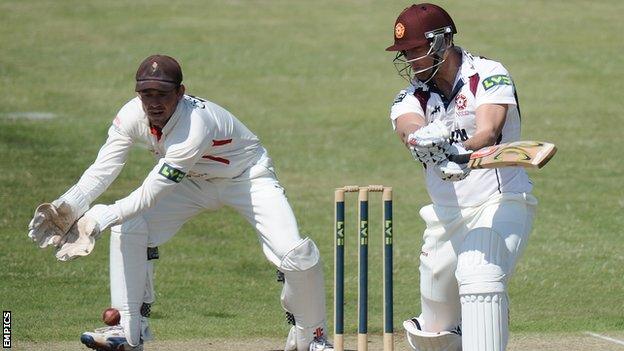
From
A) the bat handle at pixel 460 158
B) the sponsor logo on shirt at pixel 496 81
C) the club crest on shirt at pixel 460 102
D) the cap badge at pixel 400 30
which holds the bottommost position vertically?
the bat handle at pixel 460 158

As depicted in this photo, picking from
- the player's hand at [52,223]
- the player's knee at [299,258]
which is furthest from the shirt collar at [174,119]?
the player's knee at [299,258]

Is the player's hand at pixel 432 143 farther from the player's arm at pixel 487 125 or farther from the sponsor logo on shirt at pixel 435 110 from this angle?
the sponsor logo on shirt at pixel 435 110

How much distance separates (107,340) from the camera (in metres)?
7.04

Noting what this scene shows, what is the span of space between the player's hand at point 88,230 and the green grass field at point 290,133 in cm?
127

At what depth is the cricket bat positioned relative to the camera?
5547 mm

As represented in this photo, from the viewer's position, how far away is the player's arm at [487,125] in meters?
5.89

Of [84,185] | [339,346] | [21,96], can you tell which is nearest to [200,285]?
[84,185]

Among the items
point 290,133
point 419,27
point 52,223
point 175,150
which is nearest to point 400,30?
point 419,27

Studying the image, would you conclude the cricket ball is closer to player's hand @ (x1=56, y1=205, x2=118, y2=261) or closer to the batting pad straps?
player's hand @ (x1=56, y1=205, x2=118, y2=261)

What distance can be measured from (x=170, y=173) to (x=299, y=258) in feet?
→ 2.90

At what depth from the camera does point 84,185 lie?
278 inches

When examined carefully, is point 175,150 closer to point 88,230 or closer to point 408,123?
point 88,230

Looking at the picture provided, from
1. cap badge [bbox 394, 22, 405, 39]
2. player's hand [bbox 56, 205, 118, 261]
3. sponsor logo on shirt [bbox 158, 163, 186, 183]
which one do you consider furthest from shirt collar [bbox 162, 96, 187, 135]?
cap badge [bbox 394, 22, 405, 39]

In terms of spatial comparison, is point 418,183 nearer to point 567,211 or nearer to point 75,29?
point 567,211
